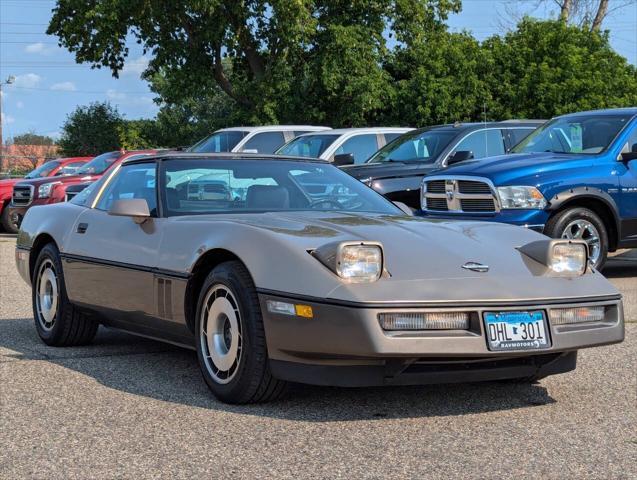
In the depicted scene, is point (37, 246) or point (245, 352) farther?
point (37, 246)

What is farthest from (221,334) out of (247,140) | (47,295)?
(247,140)

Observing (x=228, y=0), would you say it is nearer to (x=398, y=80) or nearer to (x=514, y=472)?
(x=398, y=80)

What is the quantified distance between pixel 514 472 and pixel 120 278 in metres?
2.94

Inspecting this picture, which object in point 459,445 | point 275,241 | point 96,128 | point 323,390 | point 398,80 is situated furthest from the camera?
point 96,128

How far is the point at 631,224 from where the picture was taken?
1045cm

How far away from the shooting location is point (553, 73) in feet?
95.8

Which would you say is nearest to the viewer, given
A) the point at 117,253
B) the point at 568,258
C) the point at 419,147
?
the point at 568,258

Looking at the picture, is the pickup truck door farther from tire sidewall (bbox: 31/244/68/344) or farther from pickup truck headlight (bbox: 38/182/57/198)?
pickup truck headlight (bbox: 38/182/57/198)

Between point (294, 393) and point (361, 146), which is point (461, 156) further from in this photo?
point (294, 393)

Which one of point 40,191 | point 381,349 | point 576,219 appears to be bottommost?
point 381,349

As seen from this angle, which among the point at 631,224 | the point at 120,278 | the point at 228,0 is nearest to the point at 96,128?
the point at 228,0

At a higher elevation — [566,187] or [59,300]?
[566,187]

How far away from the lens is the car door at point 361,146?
50.0 feet

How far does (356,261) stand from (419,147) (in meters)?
8.98
